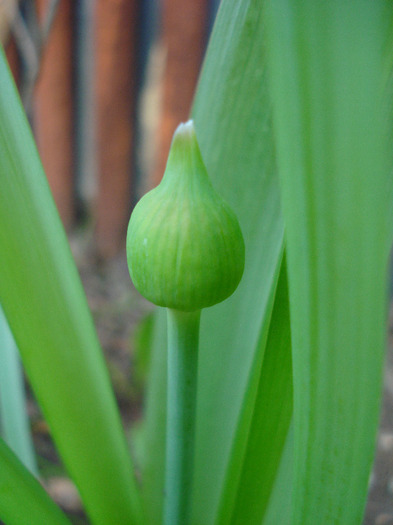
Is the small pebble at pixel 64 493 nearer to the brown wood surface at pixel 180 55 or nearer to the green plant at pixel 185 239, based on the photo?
the green plant at pixel 185 239

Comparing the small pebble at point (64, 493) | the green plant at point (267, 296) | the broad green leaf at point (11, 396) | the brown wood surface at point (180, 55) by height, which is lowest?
the small pebble at point (64, 493)

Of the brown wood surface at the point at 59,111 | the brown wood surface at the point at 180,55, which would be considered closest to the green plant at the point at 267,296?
the brown wood surface at the point at 180,55

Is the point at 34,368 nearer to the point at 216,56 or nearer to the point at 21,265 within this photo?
the point at 21,265

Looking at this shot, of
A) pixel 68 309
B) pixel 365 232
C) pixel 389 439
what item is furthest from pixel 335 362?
pixel 389 439

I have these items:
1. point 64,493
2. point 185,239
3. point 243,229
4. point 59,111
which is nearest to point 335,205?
point 185,239

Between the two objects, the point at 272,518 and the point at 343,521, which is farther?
the point at 272,518

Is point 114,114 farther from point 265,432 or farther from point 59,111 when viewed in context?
point 265,432

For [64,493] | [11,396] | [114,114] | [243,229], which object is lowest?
[64,493]
